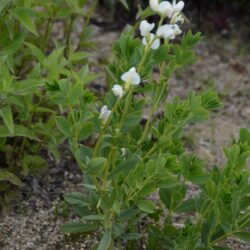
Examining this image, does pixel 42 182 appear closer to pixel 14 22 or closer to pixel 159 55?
pixel 14 22

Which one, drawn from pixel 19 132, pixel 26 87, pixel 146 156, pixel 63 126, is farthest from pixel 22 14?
pixel 146 156

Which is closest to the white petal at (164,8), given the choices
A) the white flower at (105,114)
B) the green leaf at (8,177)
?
the white flower at (105,114)

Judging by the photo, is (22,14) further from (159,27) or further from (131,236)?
(131,236)

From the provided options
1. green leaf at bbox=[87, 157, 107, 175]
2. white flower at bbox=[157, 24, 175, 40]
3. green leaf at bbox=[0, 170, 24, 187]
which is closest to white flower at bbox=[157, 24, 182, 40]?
white flower at bbox=[157, 24, 175, 40]

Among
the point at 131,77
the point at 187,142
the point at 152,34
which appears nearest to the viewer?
→ the point at 131,77

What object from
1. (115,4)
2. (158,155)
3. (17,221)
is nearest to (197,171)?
(158,155)

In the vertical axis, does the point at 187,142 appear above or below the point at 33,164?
below

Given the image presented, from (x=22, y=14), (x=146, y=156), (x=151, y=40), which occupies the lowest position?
(x=146, y=156)
